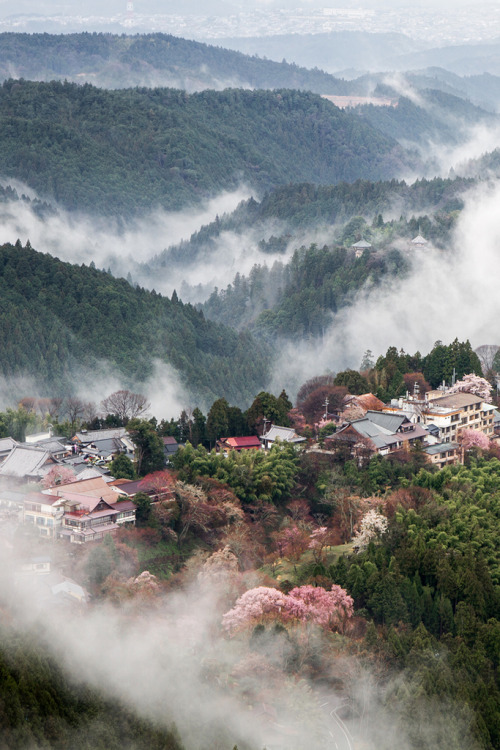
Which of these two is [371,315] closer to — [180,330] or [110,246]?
[180,330]

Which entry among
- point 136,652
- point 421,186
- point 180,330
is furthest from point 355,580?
point 421,186

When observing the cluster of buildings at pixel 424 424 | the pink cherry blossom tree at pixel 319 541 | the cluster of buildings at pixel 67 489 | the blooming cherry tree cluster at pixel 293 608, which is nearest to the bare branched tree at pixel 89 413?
the cluster of buildings at pixel 67 489

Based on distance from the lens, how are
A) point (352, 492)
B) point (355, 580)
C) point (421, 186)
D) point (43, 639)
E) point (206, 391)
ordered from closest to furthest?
point (43, 639) → point (355, 580) → point (352, 492) → point (206, 391) → point (421, 186)

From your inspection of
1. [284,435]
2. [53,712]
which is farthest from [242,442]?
[53,712]

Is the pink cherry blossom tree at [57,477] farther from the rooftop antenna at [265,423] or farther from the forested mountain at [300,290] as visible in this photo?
the forested mountain at [300,290]

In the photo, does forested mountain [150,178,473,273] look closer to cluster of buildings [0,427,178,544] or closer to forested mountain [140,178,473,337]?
forested mountain [140,178,473,337]

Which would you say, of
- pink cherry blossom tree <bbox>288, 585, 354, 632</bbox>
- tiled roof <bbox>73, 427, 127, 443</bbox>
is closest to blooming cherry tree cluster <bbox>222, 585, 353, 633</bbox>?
pink cherry blossom tree <bbox>288, 585, 354, 632</bbox>
